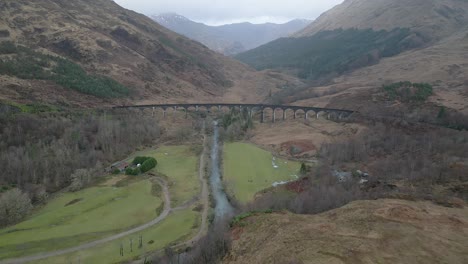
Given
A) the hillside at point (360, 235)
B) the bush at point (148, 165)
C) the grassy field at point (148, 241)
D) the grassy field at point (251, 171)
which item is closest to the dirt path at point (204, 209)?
the grassy field at point (148, 241)

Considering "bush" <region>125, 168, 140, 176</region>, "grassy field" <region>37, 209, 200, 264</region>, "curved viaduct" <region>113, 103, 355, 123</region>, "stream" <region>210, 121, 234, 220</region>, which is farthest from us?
"curved viaduct" <region>113, 103, 355, 123</region>

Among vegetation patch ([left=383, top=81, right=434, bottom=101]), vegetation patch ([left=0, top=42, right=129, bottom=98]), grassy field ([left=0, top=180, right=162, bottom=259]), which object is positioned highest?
vegetation patch ([left=0, top=42, right=129, bottom=98])

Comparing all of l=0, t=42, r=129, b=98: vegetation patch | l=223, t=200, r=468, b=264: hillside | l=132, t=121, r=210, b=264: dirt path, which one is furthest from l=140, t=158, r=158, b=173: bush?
l=0, t=42, r=129, b=98: vegetation patch

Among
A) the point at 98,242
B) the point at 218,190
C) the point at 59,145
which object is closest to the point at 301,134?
the point at 218,190

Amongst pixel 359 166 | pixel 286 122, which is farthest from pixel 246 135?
pixel 359 166

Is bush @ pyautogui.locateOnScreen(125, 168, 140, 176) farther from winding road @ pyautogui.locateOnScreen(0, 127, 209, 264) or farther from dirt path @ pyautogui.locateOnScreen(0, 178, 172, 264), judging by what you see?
dirt path @ pyautogui.locateOnScreen(0, 178, 172, 264)

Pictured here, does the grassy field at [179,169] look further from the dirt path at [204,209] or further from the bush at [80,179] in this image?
the bush at [80,179]

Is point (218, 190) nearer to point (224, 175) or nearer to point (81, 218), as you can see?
point (224, 175)
